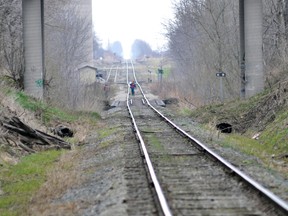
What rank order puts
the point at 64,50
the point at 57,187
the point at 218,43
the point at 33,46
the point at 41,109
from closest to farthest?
the point at 57,187
the point at 41,109
the point at 33,46
the point at 218,43
the point at 64,50

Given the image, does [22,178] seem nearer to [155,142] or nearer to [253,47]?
[155,142]

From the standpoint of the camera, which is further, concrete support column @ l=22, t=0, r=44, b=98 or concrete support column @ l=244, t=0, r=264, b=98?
concrete support column @ l=22, t=0, r=44, b=98

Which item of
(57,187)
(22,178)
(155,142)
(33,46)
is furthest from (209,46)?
(57,187)

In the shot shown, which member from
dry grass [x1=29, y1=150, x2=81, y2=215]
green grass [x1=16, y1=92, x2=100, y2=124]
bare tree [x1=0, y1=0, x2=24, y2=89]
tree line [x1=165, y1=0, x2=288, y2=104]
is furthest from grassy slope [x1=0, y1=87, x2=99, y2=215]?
tree line [x1=165, y1=0, x2=288, y2=104]

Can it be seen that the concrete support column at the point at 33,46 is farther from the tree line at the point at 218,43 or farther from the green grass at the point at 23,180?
the green grass at the point at 23,180

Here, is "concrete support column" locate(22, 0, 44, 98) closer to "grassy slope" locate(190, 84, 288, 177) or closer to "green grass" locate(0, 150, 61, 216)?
"grassy slope" locate(190, 84, 288, 177)

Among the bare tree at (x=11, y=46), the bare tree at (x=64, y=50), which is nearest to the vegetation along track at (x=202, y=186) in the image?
the bare tree at (x=11, y=46)

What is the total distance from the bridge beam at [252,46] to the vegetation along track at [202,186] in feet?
48.7

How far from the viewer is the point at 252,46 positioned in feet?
98.9

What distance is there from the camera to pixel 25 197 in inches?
458

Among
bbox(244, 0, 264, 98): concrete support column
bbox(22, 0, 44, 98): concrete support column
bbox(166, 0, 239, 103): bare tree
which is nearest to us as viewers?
bbox(244, 0, 264, 98): concrete support column

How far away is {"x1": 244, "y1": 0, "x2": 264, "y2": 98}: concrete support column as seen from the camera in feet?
97.7

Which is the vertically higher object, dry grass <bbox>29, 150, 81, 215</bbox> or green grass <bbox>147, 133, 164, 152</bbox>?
green grass <bbox>147, 133, 164, 152</bbox>

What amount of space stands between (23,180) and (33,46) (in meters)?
18.1
